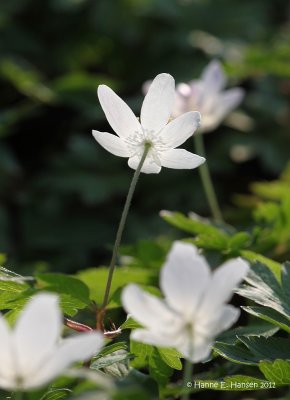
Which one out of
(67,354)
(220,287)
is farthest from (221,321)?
(67,354)

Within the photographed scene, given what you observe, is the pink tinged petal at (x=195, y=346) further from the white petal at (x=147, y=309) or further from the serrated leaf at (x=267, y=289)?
the serrated leaf at (x=267, y=289)

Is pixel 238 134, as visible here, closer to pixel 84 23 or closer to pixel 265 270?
pixel 84 23

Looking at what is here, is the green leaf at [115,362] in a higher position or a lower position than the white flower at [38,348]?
lower

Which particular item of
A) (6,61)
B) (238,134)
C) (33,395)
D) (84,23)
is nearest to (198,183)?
(238,134)

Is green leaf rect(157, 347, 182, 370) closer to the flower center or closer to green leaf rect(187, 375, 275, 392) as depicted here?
green leaf rect(187, 375, 275, 392)

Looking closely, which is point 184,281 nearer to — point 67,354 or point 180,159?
point 67,354

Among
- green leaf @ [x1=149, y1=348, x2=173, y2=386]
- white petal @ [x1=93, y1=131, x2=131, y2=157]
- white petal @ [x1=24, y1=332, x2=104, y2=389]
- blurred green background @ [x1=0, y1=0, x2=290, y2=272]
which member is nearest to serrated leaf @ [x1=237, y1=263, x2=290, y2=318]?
green leaf @ [x1=149, y1=348, x2=173, y2=386]

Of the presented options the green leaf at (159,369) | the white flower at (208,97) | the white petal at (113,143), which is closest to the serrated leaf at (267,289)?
the green leaf at (159,369)
